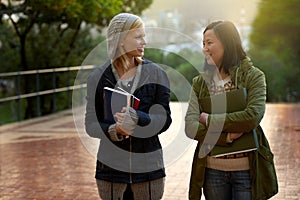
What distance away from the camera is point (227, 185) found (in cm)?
282

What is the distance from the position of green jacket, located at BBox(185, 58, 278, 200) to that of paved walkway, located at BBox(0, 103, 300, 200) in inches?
4.2

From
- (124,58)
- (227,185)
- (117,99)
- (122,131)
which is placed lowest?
(227,185)

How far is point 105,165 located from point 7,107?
1568 cm

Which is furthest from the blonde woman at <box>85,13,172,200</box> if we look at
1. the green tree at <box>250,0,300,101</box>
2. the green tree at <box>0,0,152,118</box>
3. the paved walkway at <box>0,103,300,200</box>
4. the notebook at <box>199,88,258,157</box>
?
the green tree at <box>250,0,300,101</box>

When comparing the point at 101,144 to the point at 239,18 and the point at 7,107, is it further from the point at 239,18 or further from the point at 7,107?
the point at 239,18

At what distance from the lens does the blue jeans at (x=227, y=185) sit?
2762mm

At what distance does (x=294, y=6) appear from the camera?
2142cm

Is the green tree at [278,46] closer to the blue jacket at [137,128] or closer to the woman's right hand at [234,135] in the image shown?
the woman's right hand at [234,135]

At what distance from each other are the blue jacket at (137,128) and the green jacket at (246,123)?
0.23m

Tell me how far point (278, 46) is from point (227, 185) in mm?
20600

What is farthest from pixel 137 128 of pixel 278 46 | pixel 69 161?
pixel 278 46

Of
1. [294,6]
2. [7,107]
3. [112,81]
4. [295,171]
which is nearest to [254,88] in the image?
[112,81]

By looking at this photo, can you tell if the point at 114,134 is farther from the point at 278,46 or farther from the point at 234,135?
the point at 278,46

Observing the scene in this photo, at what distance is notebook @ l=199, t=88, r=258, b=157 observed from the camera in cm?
272
